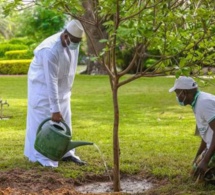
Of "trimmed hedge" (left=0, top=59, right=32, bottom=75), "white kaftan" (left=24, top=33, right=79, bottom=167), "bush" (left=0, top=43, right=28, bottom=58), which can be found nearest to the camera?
"white kaftan" (left=24, top=33, right=79, bottom=167)

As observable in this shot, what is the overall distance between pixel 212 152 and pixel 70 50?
2047 mm

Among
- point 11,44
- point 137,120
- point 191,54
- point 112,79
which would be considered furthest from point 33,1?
point 11,44

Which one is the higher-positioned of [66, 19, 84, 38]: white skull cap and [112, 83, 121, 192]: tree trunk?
[66, 19, 84, 38]: white skull cap

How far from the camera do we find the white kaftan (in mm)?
6180

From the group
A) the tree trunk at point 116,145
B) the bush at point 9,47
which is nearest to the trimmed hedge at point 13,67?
the bush at point 9,47

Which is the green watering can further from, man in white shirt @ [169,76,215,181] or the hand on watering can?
man in white shirt @ [169,76,215,181]

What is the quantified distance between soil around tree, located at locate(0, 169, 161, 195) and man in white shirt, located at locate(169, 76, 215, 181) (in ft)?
2.71

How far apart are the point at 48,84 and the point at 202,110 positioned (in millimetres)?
1748

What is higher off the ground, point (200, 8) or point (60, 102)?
point (200, 8)

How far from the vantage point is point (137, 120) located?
36.0 feet

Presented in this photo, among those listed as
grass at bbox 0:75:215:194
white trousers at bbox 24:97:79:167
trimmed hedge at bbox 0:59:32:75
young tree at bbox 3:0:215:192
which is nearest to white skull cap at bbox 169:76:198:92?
young tree at bbox 3:0:215:192

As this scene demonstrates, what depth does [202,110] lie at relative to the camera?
5191mm

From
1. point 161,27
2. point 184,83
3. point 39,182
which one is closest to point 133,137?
point 39,182

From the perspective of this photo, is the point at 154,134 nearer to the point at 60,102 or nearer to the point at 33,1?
the point at 60,102
